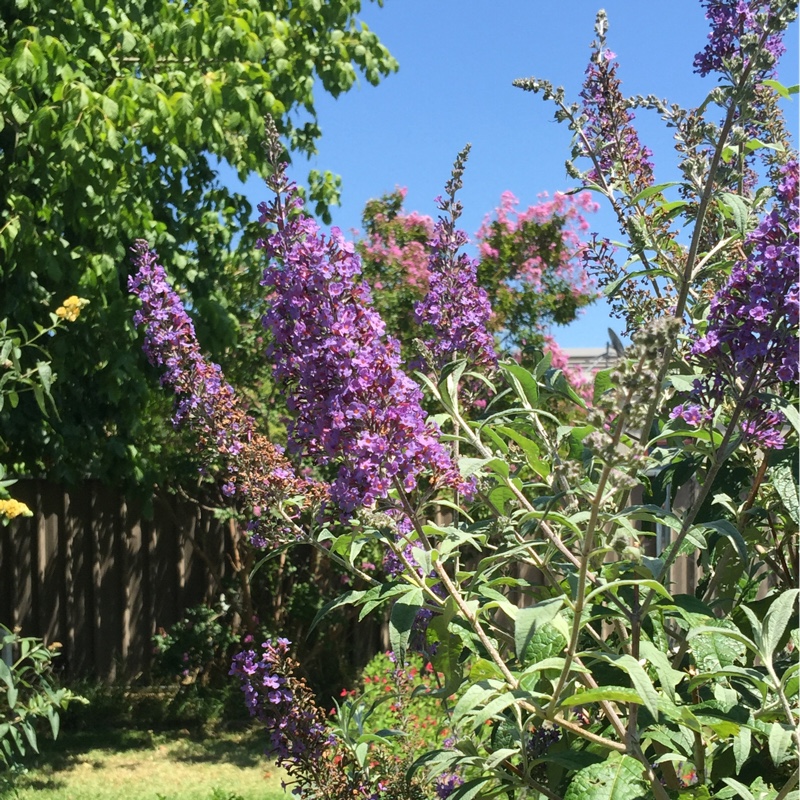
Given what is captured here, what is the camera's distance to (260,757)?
5.99 metres

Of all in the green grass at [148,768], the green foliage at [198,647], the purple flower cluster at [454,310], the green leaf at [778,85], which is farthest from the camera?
the green foliage at [198,647]

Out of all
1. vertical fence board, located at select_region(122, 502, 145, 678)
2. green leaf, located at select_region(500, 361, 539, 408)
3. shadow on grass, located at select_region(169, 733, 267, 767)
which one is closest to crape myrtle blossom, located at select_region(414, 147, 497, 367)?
green leaf, located at select_region(500, 361, 539, 408)

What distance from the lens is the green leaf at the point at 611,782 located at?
4.54ft

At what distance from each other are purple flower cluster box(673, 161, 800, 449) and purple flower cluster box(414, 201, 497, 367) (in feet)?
2.22

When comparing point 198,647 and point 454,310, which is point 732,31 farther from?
point 198,647

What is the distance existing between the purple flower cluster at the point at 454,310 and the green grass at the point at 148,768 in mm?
3473

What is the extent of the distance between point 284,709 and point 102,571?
18.5 feet

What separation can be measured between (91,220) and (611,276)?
3638mm

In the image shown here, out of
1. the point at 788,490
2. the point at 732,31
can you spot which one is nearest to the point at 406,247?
the point at 732,31

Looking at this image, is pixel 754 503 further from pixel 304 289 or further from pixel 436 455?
pixel 304 289

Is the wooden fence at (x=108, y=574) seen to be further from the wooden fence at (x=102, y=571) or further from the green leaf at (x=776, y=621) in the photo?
the green leaf at (x=776, y=621)

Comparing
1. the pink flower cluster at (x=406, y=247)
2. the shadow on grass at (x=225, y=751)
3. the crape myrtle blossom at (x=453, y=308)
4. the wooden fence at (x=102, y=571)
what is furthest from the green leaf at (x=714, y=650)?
the wooden fence at (x=102, y=571)

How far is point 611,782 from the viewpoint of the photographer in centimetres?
140

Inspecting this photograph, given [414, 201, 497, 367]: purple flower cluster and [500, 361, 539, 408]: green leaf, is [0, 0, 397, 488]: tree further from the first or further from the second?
[500, 361, 539, 408]: green leaf
